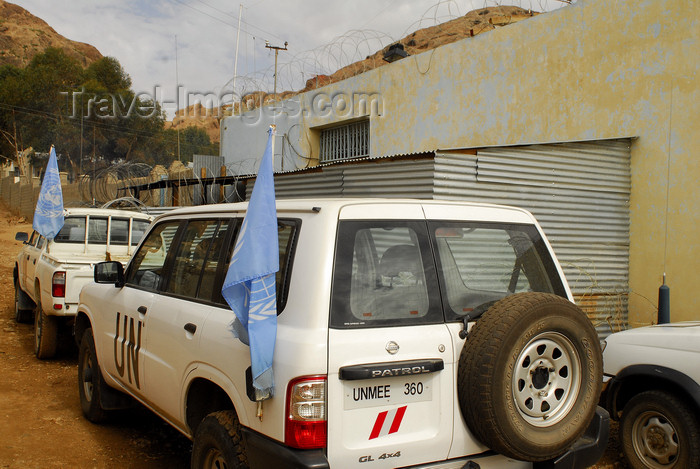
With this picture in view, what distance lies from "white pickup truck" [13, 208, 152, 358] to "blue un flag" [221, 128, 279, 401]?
16.0 ft

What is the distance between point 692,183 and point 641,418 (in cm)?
445

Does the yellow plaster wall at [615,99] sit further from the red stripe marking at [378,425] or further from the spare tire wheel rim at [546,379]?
the red stripe marking at [378,425]

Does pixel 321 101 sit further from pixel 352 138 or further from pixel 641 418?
pixel 641 418

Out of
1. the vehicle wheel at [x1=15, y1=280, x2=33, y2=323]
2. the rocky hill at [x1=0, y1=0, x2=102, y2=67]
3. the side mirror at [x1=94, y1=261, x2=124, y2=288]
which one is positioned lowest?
the vehicle wheel at [x1=15, y1=280, x2=33, y2=323]

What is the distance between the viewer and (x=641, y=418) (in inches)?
164

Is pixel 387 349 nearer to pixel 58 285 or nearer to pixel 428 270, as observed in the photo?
pixel 428 270

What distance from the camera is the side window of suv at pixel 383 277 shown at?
251 cm

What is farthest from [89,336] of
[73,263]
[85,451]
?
[73,263]

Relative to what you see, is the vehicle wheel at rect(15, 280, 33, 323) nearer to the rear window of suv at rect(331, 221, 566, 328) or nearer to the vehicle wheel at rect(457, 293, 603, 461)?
the rear window of suv at rect(331, 221, 566, 328)

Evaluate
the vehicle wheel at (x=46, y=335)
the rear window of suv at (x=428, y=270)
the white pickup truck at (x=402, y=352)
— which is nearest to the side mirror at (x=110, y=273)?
the white pickup truck at (x=402, y=352)

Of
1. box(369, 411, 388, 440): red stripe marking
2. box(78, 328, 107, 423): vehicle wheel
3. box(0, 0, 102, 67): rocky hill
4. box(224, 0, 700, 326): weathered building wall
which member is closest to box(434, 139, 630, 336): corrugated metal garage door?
box(224, 0, 700, 326): weathered building wall

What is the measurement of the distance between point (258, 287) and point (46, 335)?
5736mm

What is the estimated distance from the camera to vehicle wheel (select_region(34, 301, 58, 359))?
23.0 ft

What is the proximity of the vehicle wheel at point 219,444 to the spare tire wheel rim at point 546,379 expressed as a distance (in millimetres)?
1292
